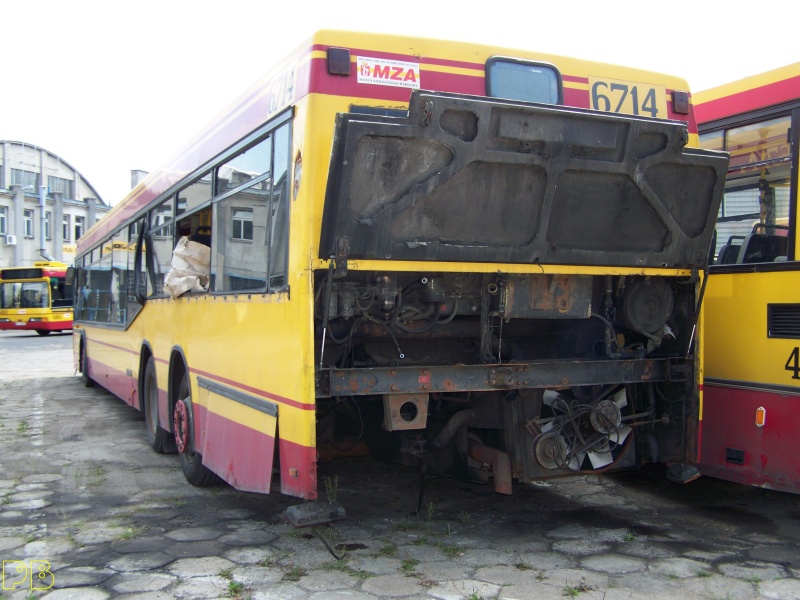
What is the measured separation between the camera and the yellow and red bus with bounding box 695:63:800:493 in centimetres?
529

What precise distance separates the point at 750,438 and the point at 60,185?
5802cm

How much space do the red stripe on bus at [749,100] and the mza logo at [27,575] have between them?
229 inches

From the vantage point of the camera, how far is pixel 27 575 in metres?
4.53

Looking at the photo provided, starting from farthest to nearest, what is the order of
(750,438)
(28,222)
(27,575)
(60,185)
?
(60,185) < (28,222) < (750,438) < (27,575)

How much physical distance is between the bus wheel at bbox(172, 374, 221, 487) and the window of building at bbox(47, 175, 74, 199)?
52.7 meters

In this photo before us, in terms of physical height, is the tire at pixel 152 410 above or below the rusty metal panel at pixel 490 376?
below

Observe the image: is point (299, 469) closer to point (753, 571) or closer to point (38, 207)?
point (753, 571)

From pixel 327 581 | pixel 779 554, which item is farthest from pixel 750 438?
pixel 327 581

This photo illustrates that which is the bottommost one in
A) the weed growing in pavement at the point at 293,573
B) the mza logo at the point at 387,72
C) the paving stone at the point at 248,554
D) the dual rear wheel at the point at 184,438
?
the paving stone at the point at 248,554

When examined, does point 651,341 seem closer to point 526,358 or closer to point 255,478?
point 526,358

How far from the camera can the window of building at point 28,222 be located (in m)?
50.8

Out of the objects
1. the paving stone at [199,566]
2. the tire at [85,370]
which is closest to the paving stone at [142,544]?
the paving stone at [199,566]

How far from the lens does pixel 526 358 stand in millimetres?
5672

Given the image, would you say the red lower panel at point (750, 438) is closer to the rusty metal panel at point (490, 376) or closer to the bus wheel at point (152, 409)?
the rusty metal panel at point (490, 376)
